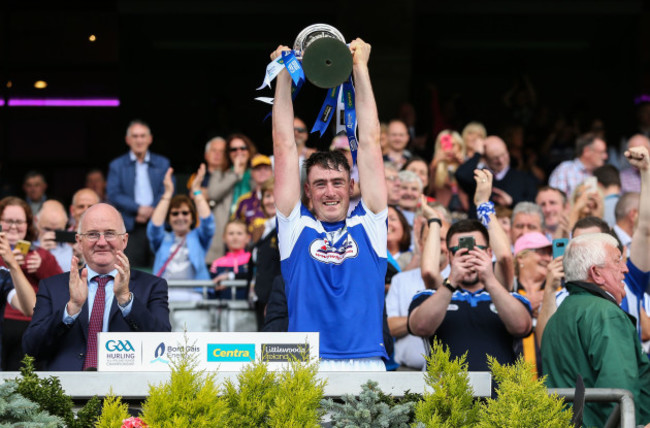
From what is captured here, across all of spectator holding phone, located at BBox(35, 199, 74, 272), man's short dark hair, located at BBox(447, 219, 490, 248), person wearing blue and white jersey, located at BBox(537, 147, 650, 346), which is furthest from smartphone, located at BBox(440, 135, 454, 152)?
man's short dark hair, located at BBox(447, 219, 490, 248)

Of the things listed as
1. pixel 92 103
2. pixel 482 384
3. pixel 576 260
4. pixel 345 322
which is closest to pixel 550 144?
pixel 92 103

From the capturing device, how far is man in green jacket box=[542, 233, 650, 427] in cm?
519

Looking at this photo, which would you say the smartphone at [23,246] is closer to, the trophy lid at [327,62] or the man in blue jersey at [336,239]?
the man in blue jersey at [336,239]

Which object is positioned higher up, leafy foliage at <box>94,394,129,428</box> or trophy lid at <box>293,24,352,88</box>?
trophy lid at <box>293,24,352,88</box>

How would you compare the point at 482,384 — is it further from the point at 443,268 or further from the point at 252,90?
the point at 252,90

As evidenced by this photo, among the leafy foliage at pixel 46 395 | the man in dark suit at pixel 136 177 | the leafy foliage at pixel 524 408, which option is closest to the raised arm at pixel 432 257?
the leafy foliage at pixel 524 408

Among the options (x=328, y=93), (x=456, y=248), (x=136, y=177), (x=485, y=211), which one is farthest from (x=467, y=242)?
(x=136, y=177)

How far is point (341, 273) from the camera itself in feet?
17.0

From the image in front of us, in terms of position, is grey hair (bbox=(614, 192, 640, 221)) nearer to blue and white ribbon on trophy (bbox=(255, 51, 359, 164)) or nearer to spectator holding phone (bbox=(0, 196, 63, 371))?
blue and white ribbon on trophy (bbox=(255, 51, 359, 164))

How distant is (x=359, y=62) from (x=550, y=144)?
8537mm

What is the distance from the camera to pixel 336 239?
5.24m

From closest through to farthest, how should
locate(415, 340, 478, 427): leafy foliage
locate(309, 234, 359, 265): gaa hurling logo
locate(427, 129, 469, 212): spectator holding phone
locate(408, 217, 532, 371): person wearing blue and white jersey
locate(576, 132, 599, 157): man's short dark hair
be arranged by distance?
locate(415, 340, 478, 427): leafy foliage → locate(309, 234, 359, 265): gaa hurling logo → locate(408, 217, 532, 371): person wearing blue and white jersey → locate(427, 129, 469, 212): spectator holding phone → locate(576, 132, 599, 157): man's short dark hair

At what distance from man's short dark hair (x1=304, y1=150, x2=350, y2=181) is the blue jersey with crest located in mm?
227

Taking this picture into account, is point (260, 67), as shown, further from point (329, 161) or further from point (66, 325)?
point (66, 325)
